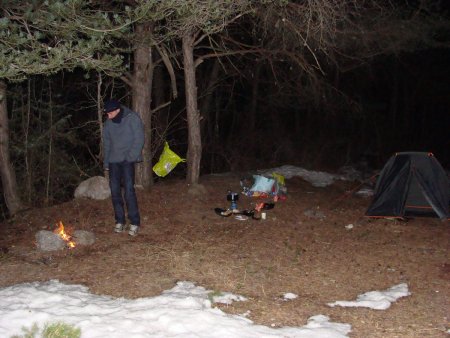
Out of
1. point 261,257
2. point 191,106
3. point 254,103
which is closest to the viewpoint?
point 261,257

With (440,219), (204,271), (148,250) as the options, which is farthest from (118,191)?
(440,219)

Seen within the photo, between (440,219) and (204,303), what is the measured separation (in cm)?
554

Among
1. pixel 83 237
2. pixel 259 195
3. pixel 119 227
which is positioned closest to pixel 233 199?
pixel 259 195

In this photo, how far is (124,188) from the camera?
7215mm

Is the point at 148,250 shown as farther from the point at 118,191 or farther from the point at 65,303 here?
the point at 65,303

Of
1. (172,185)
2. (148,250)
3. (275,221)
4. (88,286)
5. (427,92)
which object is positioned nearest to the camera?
(88,286)

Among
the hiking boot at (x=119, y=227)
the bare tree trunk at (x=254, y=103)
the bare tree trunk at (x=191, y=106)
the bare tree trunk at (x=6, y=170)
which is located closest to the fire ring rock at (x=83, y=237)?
the hiking boot at (x=119, y=227)

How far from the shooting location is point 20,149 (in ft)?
33.3

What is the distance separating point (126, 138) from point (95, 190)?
79.1 inches

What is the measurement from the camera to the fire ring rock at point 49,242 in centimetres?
661

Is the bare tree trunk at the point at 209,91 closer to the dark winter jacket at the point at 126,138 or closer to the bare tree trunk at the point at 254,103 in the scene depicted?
the bare tree trunk at the point at 254,103

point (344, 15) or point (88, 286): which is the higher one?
point (344, 15)

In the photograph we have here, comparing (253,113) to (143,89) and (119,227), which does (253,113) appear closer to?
(143,89)

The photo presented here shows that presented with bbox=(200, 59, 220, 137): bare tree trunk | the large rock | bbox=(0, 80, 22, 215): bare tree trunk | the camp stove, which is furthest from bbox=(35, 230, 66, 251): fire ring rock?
bbox=(200, 59, 220, 137): bare tree trunk
